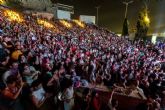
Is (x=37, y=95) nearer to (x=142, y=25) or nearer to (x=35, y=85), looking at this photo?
(x=35, y=85)

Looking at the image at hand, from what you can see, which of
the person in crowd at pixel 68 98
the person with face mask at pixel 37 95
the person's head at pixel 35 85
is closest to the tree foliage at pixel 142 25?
the person in crowd at pixel 68 98

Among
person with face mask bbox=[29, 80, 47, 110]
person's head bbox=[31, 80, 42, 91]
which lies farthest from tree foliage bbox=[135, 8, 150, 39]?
person with face mask bbox=[29, 80, 47, 110]

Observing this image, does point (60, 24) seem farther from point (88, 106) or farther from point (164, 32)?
point (88, 106)

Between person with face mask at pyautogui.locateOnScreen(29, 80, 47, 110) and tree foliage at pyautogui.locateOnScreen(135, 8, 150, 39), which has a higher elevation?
tree foliage at pyautogui.locateOnScreen(135, 8, 150, 39)

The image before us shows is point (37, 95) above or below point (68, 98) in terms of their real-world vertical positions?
above

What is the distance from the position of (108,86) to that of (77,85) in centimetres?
361

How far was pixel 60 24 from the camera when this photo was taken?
167 feet

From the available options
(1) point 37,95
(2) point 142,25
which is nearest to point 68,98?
(1) point 37,95

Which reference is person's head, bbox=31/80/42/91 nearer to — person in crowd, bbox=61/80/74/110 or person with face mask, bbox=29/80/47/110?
person with face mask, bbox=29/80/47/110

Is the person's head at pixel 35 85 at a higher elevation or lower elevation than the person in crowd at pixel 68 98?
higher

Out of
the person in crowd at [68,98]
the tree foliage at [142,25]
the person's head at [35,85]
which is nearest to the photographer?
the person's head at [35,85]

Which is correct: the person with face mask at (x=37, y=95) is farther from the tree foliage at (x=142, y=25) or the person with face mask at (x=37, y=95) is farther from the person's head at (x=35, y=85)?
the tree foliage at (x=142, y=25)

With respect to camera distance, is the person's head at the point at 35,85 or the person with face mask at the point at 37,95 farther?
the person's head at the point at 35,85

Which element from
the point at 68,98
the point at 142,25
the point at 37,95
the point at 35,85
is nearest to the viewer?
the point at 37,95
